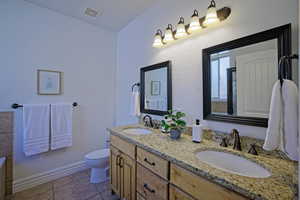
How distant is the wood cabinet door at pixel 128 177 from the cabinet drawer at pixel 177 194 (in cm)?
49

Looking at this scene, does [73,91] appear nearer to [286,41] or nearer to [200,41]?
[200,41]

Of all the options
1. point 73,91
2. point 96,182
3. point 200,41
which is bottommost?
point 96,182

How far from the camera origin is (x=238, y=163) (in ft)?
3.21

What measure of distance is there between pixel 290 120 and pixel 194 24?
3.55 ft

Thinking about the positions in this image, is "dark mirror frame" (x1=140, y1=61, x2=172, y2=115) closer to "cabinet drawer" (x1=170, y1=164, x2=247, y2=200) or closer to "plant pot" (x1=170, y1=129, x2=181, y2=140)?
"plant pot" (x1=170, y1=129, x2=181, y2=140)

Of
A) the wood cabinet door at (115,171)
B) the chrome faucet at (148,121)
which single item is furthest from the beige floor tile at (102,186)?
the chrome faucet at (148,121)

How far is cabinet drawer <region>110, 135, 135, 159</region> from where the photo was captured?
1.39m

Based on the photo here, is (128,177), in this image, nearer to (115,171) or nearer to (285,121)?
(115,171)

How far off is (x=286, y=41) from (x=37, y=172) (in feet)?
10.2

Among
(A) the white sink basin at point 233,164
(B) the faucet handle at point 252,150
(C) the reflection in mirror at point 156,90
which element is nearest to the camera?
(A) the white sink basin at point 233,164

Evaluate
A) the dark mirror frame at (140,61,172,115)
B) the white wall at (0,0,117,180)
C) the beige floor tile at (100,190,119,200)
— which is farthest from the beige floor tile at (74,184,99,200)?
the dark mirror frame at (140,61,172,115)

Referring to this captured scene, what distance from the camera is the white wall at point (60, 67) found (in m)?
1.90

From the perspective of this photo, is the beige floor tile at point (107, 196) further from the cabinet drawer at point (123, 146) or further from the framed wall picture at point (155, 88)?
the framed wall picture at point (155, 88)

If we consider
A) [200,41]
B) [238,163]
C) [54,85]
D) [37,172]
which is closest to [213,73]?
[200,41]
